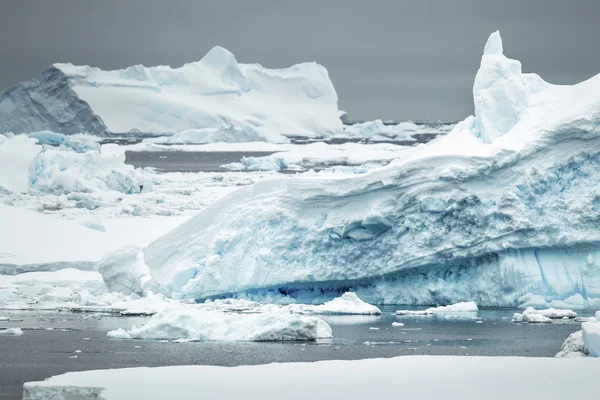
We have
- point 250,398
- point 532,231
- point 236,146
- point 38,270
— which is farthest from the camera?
point 236,146

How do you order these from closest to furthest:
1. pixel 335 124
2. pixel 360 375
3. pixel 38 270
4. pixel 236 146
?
pixel 360 375 < pixel 38 270 < pixel 236 146 < pixel 335 124

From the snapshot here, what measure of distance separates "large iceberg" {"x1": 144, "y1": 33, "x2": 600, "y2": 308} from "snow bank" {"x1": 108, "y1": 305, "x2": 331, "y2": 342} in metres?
2.43

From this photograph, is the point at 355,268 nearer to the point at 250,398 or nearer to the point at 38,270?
the point at 38,270

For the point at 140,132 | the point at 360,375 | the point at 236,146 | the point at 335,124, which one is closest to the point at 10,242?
the point at 360,375

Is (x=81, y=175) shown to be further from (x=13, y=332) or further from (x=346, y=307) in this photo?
(x=13, y=332)

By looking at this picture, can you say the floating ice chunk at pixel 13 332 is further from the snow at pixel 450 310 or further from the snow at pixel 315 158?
the snow at pixel 315 158

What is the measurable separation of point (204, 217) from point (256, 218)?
3.05 feet

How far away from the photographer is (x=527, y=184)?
544 inches

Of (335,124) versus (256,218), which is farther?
(335,124)

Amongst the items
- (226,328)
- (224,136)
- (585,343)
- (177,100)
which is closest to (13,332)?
(226,328)

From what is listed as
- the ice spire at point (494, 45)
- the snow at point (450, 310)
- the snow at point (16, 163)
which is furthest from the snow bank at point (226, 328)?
the snow at point (16, 163)

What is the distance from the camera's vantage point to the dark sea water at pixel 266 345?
33.5 feet

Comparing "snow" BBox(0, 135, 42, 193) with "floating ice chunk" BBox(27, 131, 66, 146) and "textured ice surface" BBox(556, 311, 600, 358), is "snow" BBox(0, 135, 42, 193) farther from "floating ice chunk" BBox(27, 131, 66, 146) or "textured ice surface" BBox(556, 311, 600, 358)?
"textured ice surface" BBox(556, 311, 600, 358)

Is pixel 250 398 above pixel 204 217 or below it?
below
